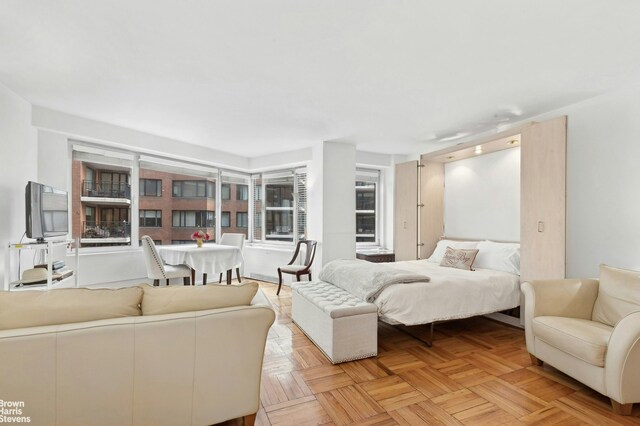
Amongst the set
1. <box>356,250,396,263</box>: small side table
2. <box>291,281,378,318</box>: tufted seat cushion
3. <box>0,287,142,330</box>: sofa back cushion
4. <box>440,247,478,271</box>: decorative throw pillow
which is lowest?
<box>291,281,378,318</box>: tufted seat cushion

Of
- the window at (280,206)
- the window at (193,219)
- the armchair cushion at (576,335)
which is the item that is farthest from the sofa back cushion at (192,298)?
the window at (193,219)

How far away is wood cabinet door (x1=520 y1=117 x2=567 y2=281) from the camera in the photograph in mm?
2984

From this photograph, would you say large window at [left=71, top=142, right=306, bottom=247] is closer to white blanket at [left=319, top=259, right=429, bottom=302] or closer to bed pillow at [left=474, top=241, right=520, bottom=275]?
white blanket at [left=319, top=259, right=429, bottom=302]

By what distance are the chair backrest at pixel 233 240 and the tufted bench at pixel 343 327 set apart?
9.90 feet

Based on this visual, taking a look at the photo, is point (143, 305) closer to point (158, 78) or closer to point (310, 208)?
point (158, 78)

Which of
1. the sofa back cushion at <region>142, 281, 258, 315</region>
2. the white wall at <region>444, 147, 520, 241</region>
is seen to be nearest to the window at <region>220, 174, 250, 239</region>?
the white wall at <region>444, 147, 520, 241</region>

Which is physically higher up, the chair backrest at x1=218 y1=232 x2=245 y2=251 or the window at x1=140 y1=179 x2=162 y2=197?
the window at x1=140 y1=179 x2=162 y2=197

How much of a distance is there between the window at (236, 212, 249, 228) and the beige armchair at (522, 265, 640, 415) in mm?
5243

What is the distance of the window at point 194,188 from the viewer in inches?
229

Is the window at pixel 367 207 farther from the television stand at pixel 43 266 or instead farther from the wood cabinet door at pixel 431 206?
the television stand at pixel 43 266

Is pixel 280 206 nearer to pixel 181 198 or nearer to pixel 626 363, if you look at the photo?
pixel 181 198

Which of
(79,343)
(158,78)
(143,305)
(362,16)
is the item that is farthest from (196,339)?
(158,78)

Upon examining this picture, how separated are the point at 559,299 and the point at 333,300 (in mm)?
1905

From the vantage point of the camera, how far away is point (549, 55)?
93.1 inches
